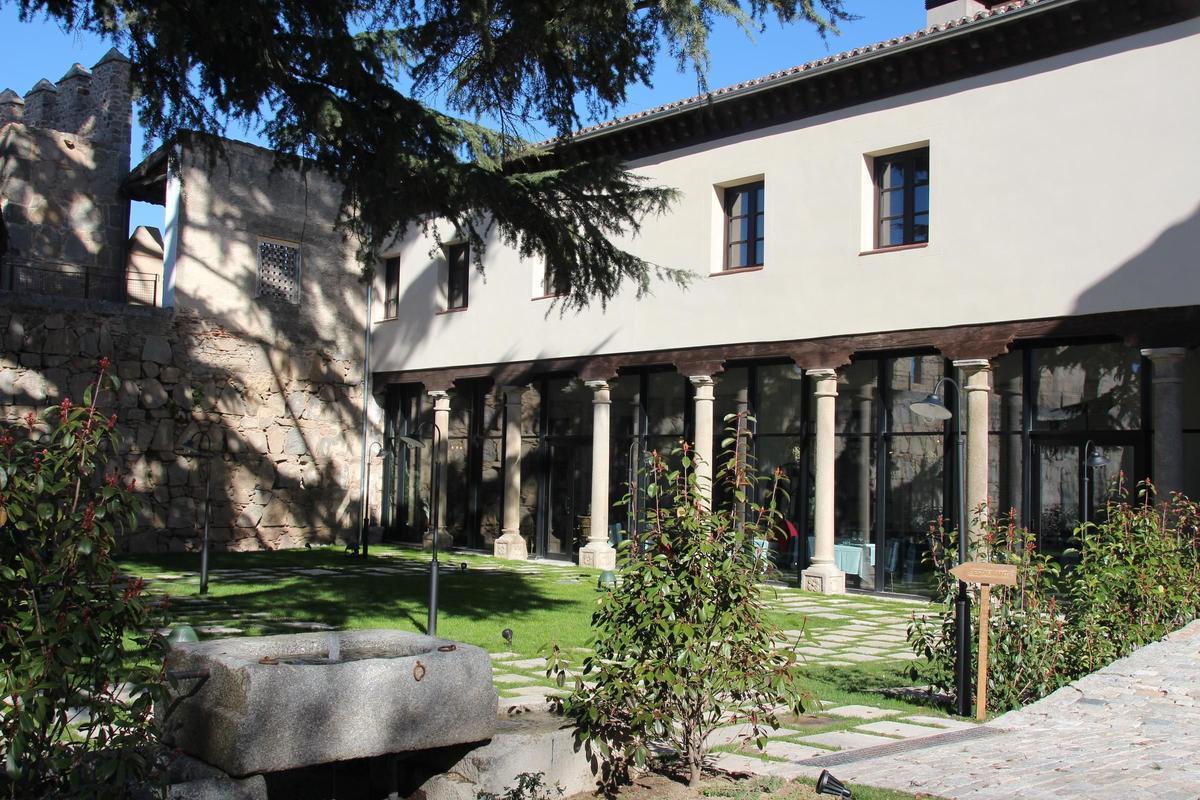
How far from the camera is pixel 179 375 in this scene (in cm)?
2077

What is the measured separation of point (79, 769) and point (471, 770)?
1979 millimetres

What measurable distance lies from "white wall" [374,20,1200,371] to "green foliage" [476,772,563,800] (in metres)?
11.2

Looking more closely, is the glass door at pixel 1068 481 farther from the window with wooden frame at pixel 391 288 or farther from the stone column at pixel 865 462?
the window with wooden frame at pixel 391 288

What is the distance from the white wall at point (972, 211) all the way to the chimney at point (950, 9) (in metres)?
2.81

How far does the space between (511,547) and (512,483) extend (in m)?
1.23

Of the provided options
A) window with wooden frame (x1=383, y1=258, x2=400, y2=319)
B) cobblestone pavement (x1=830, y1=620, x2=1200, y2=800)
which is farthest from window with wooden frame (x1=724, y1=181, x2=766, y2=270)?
cobblestone pavement (x1=830, y1=620, x2=1200, y2=800)

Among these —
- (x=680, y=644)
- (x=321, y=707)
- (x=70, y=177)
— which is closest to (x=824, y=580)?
(x=680, y=644)

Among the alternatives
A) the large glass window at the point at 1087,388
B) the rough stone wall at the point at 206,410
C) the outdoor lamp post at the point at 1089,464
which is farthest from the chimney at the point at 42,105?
the outdoor lamp post at the point at 1089,464

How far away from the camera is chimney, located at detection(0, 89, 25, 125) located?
68.6ft

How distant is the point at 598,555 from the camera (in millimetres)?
19938

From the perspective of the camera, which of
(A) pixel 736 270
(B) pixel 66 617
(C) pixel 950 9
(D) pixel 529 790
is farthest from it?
(C) pixel 950 9

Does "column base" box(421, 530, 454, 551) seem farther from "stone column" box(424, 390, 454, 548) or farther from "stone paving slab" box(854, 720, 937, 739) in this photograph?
"stone paving slab" box(854, 720, 937, 739)

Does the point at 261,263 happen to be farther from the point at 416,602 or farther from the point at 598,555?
the point at 416,602

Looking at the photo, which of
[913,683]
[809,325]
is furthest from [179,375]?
[913,683]
